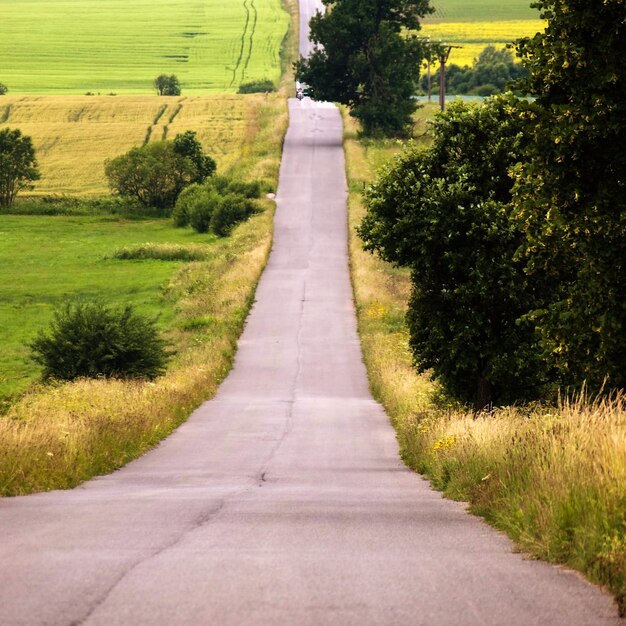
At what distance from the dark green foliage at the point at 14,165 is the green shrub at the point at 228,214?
2153 cm

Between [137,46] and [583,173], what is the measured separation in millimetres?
159545

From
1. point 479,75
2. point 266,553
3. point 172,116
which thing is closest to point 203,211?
point 172,116

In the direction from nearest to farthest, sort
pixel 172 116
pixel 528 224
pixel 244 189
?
pixel 528 224
pixel 244 189
pixel 172 116

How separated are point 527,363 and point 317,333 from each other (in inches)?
884

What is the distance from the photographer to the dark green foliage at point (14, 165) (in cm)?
9250

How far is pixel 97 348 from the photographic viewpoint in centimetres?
3662

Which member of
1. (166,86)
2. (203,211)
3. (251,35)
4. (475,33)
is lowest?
(203,211)

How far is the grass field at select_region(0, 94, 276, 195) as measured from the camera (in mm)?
102000

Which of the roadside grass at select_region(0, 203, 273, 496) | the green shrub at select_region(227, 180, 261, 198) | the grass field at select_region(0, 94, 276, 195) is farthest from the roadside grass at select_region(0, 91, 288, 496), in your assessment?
the green shrub at select_region(227, 180, 261, 198)

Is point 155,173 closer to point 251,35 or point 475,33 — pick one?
point 251,35

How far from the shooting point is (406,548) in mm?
9148

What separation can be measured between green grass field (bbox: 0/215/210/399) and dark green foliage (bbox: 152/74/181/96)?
5926 cm

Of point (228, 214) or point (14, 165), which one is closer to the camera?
point (228, 214)

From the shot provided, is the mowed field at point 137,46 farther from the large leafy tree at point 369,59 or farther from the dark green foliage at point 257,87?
the large leafy tree at point 369,59
